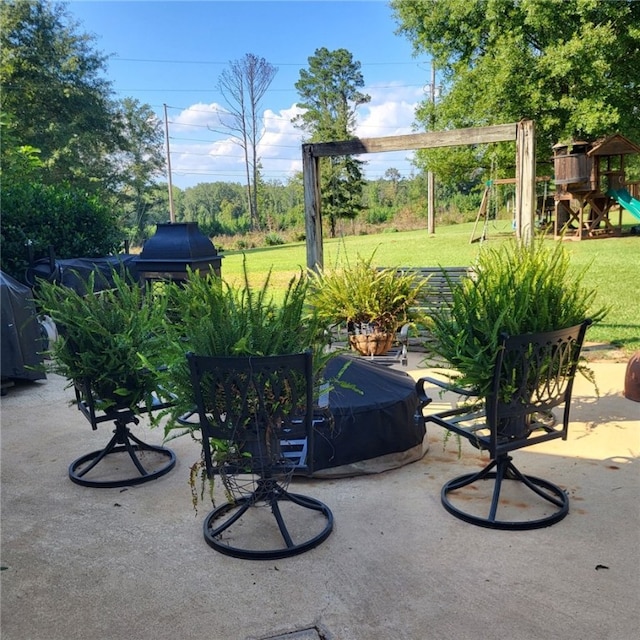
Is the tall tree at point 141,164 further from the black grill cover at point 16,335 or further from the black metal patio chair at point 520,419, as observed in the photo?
the black metal patio chair at point 520,419

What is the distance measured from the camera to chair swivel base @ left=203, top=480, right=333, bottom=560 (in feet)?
7.32

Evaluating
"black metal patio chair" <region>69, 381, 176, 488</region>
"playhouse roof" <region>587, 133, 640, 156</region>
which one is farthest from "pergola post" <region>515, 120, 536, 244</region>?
"playhouse roof" <region>587, 133, 640, 156</region>

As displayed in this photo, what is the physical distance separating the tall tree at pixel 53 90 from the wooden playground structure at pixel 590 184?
1715 cm

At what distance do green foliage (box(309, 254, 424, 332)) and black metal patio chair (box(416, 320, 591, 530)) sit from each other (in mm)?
1520

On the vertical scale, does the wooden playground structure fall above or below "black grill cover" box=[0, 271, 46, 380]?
above

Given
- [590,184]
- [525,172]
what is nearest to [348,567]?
[525,172]

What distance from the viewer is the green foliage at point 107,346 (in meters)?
2.85

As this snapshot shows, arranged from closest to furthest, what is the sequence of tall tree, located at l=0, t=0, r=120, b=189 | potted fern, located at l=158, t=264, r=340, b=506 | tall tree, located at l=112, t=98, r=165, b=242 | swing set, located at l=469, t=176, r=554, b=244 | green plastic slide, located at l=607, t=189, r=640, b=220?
potted fern, located at l=158, t=264, r=340, b=506
swing set, located at l=469, t=176, r=554, b=244
green plastic slide, located at l=607, t=189, r=640, b=220
tall tree, located at l=0, t=0, r=120, b=189
tall tree, located at l=112, t=98, r=165, b=242

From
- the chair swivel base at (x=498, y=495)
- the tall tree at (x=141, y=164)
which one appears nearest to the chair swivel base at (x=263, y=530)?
the chair swivel base at (x=498, y=495)

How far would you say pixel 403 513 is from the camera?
254cm

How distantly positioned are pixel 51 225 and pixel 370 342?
5.18 m

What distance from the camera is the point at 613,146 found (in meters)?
14.1

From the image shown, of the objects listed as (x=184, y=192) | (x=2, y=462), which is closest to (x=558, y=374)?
(x=2, y=462)

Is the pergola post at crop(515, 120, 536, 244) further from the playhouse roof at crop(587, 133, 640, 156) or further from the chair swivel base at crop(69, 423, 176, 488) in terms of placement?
the playhouse roof at crop(587, 133, 640, 156)
